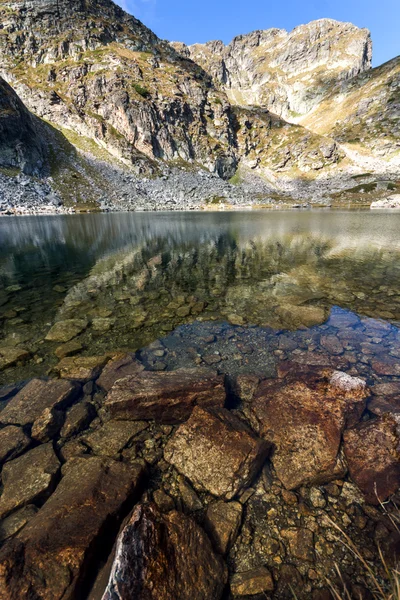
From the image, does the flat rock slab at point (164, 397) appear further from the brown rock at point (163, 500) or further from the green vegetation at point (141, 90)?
the green vegetation at point (141, 90)

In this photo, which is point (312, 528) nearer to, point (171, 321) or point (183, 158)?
point (171, 321)

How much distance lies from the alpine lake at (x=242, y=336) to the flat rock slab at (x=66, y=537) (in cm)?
36

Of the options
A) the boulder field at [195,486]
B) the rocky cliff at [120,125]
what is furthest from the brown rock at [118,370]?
the rocky cliff at [120,125]

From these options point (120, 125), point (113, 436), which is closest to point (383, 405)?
point (113, 436)

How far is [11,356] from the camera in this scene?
32.4 feet

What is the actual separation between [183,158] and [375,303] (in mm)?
187650

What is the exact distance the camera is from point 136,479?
504 centimetres

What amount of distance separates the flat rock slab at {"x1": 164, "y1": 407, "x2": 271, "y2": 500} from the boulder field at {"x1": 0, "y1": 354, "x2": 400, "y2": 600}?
3 cm

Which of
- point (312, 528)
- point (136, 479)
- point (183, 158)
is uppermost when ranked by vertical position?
point (183, 158)

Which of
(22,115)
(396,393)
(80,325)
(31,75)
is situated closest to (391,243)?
(396,393)

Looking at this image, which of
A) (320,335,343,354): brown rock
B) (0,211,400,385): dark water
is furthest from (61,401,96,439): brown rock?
(320,335,343,354): brown rock

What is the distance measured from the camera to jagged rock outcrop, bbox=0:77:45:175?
109375 millimetres

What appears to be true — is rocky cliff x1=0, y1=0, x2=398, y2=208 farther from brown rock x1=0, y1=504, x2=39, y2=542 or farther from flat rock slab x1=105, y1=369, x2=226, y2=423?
brown rock x1=0, y1=504, x2=39, y2=542

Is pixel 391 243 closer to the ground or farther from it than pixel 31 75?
closer to the ground
